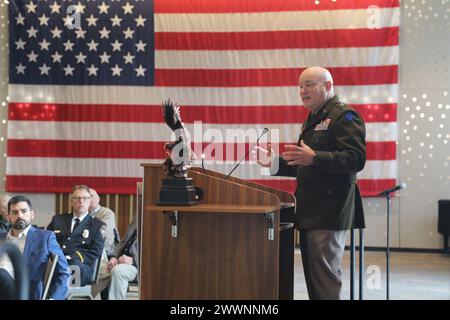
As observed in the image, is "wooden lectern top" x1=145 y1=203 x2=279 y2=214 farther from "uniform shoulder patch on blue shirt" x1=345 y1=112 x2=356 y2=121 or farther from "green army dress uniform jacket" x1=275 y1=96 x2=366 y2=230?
"uniform shoulder patch on blue shirt" x1=345 y1=112 x2=356 y2=121

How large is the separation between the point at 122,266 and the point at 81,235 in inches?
16.3

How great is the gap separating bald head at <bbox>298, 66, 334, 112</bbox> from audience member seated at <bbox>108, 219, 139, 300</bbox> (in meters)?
2.19

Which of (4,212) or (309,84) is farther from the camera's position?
(4,212)

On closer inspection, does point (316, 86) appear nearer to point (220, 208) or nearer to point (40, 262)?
point (220, 208)

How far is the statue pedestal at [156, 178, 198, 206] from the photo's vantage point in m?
3.05

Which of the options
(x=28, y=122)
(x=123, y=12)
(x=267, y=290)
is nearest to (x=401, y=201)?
(x=123, y=12)

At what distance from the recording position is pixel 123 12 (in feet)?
27.9

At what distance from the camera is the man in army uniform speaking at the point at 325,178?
3213mm

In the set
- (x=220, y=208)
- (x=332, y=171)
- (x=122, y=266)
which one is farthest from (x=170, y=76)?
(x=220, y=208)

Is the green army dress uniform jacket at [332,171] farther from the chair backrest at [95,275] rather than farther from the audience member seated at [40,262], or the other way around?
the chair backrest at [95,275]

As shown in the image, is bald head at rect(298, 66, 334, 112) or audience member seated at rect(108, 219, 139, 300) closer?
bald head at rect(298, 66, 334, 112)

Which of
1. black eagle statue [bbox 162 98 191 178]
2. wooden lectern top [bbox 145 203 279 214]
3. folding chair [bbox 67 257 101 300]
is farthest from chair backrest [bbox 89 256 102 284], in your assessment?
wooden lectern top [bbox 145 203 279 214]

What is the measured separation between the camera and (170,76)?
8.49m
